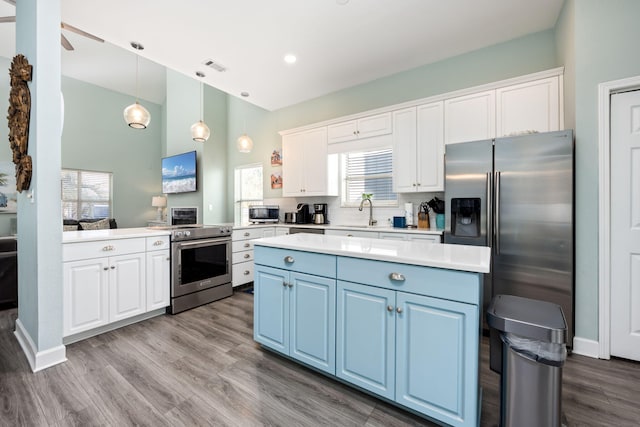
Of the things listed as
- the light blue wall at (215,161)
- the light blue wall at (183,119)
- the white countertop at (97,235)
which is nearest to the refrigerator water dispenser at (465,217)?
the white countertop at (97,235)

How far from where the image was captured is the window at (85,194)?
6.67 m

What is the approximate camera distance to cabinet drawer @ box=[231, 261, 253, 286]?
3834 mm

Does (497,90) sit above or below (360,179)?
above

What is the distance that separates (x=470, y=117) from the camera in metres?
3.04

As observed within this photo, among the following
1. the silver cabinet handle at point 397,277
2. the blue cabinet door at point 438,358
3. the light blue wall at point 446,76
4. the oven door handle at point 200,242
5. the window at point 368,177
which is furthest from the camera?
the window at point 368,177

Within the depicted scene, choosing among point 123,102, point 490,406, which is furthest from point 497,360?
point 123,102

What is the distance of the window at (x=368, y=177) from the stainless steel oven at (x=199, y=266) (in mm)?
1955

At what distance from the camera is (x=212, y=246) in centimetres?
350

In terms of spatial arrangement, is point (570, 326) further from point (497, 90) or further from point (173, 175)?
point (173, 175)

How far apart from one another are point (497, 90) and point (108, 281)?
4.38m

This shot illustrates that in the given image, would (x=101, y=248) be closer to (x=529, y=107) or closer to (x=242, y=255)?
(x=242, y=255)

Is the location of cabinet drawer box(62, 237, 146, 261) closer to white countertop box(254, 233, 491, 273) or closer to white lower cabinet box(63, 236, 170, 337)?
white lower cabinet box(63, 236, 170, 337)

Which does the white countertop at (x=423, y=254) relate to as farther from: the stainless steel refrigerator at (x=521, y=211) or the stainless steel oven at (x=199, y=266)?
the stainless steel oven at (x=199, y=266)

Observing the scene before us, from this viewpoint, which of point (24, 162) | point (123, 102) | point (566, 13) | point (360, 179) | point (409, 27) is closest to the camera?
point (24, 162)
